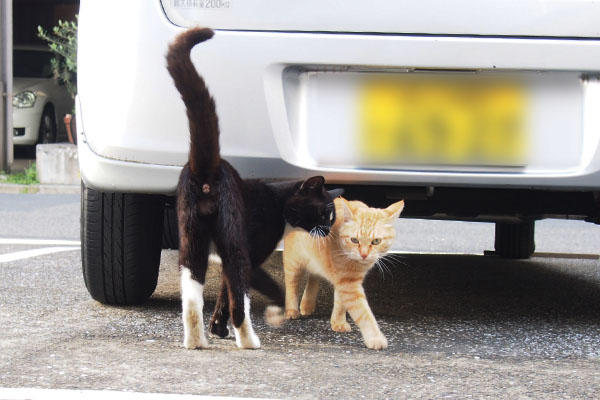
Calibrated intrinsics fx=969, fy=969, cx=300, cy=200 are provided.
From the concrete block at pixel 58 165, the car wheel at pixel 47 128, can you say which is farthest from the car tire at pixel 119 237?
the car wheel at pixel 47 128

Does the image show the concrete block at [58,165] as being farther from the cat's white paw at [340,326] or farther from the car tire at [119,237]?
the cat's white paw at [340,326]

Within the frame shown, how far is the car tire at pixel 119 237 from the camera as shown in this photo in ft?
10.4

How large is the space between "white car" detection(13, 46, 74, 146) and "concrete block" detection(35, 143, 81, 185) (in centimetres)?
303

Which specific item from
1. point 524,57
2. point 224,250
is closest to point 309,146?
point 224,250

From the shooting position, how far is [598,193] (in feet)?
9.92

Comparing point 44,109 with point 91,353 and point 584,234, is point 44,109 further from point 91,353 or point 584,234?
point 91,353

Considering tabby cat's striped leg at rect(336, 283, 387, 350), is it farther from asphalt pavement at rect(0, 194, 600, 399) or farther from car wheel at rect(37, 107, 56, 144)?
car wheel at rect(37, 107, 56, 144)

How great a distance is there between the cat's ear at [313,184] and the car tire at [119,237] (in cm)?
60

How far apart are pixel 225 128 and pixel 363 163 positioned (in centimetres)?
42

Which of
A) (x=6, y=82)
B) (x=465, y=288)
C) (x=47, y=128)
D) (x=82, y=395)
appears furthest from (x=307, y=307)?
(x=47, y=128)

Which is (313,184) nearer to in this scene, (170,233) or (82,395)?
(82,395)

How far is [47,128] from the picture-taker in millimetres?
13672

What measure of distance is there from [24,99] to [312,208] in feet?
36.1

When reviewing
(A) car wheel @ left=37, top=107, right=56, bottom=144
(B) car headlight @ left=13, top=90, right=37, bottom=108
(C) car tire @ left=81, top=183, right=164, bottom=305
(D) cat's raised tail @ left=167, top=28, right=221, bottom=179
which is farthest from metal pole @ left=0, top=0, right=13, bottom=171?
(D) cat's raised tail @ left=167, top=28, right=221, bottom=179
